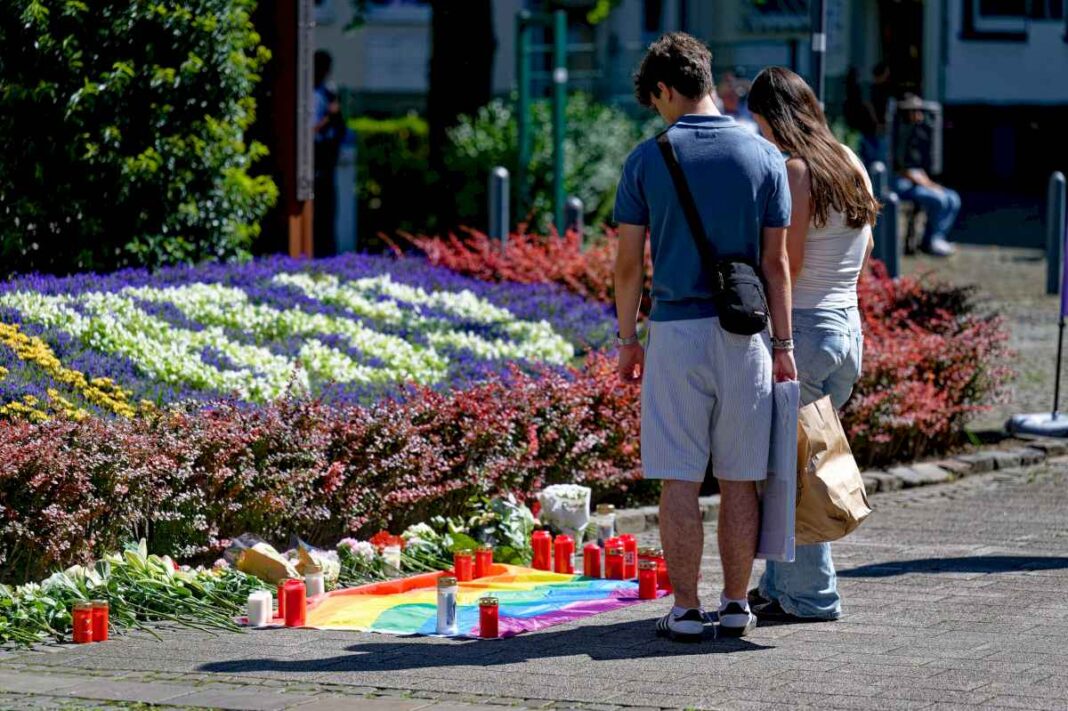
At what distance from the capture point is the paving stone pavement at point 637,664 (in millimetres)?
5887

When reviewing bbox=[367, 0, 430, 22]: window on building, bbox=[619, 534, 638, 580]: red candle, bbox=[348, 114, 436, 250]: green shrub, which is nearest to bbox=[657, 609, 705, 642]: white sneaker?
bbox=[619, 534, 638, 580]: red candle

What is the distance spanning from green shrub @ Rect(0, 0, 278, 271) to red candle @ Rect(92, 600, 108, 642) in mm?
5370

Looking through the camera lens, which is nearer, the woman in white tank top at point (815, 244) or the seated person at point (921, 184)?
the woman in white tank top at point (815, 244)

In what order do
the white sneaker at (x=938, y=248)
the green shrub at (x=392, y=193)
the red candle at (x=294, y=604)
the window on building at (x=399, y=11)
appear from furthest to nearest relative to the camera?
the window on building at (x=399, y=11) < the white sneaker at (x=938, y=248) < the green shrub at (x=392, y=193) < the red candle at (x=294, y=604)

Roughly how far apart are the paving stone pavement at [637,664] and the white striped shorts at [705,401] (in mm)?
611

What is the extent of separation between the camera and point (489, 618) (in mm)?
6898

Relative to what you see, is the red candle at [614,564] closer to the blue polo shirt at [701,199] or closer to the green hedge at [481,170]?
the blue polo shirt at [701,199]

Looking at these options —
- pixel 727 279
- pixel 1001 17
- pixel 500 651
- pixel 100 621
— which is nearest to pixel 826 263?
pixel 727 279

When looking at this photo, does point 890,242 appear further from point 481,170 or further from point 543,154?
point 481,170

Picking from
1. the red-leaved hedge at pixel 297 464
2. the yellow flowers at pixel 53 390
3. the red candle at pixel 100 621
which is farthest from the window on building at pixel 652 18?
the red candle at pixel 100 621

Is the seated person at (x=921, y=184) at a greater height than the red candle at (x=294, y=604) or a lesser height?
greater

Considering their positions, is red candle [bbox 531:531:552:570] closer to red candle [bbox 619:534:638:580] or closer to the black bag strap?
red candle [bbox 619:534:638:580]

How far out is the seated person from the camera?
75.0 feet

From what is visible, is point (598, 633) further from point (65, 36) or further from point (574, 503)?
point (65, 36)
